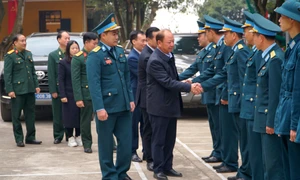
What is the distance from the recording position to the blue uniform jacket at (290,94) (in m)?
5.53

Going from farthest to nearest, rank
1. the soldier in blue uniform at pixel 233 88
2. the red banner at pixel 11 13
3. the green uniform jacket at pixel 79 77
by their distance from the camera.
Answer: the red banner at pixel 11 13 → the green uniform jacket at pixel 79 77 → the soldier in blue uniform at pixel 233 88

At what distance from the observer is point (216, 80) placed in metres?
8.59

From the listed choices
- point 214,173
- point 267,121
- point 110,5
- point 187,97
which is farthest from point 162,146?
point 110,5

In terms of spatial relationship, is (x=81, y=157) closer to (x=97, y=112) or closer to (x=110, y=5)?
(x=97, y=112)

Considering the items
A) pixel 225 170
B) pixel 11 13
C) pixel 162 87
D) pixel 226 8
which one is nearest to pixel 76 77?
pixel 162 87

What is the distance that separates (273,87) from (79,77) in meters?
4.89

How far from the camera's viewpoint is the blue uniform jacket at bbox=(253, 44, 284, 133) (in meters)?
6.23

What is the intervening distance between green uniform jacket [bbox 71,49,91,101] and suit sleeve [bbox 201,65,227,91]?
8.32 ft

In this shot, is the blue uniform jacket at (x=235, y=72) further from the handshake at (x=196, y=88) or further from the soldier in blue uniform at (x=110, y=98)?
the soldier in blue uniform at (x=110, y=98)

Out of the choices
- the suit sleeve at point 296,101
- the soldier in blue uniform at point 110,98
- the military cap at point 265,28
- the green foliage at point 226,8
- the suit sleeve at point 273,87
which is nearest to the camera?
the suit sleeve at point 296,101

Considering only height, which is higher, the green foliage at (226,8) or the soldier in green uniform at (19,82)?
the soldier in green uniform at (19,82)

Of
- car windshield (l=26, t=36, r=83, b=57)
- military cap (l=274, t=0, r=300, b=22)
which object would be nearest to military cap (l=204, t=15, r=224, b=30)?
military cap (l=274, t=0, r=300, b=22)

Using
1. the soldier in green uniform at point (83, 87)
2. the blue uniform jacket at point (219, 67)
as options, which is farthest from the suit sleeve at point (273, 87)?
the soldier in green uniform at point (83, 87)

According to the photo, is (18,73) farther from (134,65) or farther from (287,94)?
(287,94)
